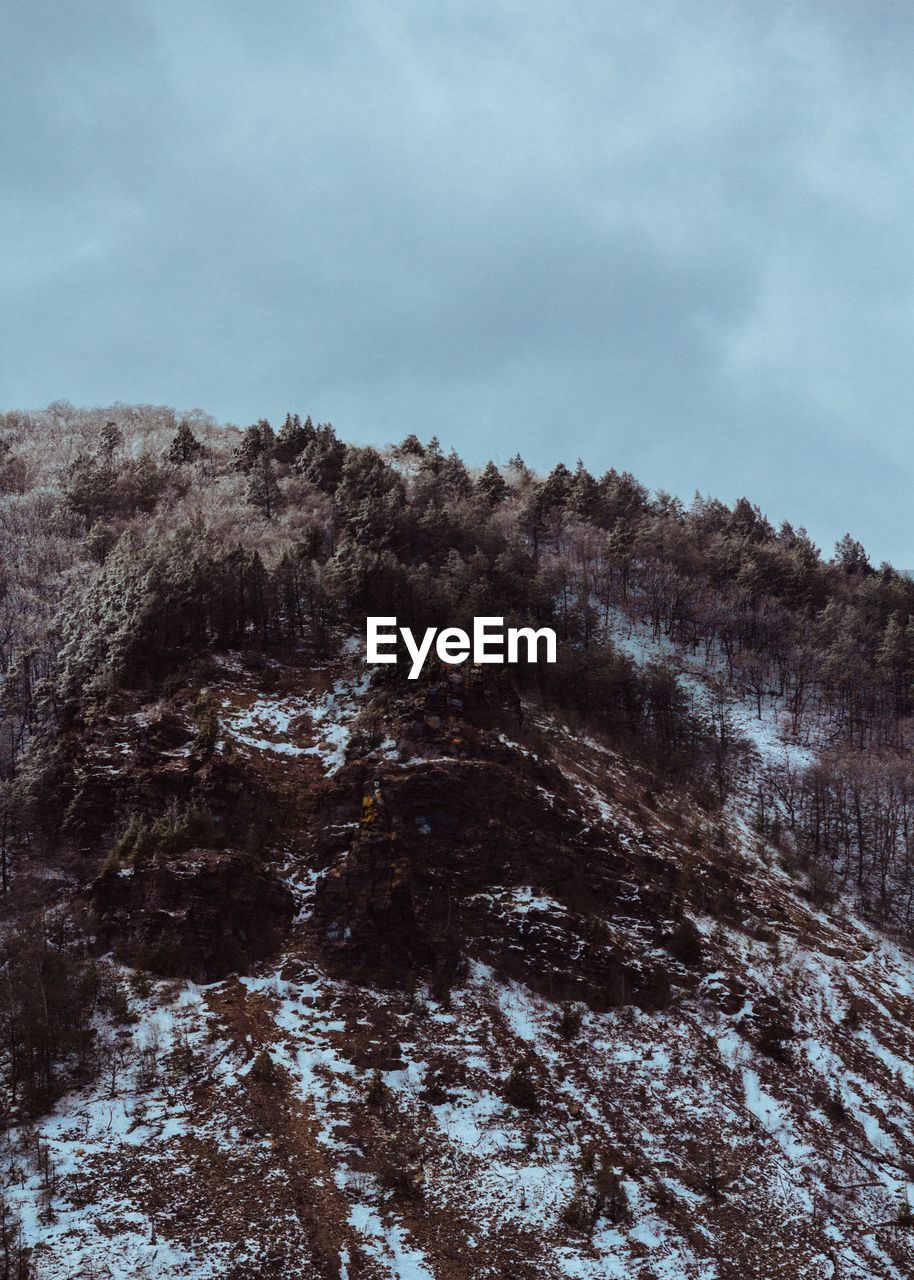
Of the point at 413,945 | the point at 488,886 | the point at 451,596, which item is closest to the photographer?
the point at 413,945

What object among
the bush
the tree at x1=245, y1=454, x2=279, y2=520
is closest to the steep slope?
the bush

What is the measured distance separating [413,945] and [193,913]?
25.6 feet

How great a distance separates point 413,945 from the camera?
2809 cm

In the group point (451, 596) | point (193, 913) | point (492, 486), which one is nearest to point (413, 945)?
point (193, 913)

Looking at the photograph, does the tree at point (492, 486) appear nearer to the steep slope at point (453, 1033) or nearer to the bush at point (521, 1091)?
the steep slope at point (453, 1033)

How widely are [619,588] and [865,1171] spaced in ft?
178

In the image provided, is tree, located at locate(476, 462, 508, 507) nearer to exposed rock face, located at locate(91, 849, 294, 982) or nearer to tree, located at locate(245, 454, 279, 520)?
tree, located at locate(245, 454, 279, 520)

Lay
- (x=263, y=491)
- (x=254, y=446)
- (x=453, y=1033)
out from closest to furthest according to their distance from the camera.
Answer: (x=453, y=1033)
(x=263, y=491)
(x=254, y=446)

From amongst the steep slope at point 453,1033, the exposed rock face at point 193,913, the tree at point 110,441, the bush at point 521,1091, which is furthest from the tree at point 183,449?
the bush at point 521,1091

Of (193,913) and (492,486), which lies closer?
(193,913)

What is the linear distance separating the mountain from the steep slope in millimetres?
113

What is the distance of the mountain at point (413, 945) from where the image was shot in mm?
18672

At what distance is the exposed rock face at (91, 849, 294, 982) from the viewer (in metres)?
25.5

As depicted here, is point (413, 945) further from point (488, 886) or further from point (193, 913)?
point (193, 913)
